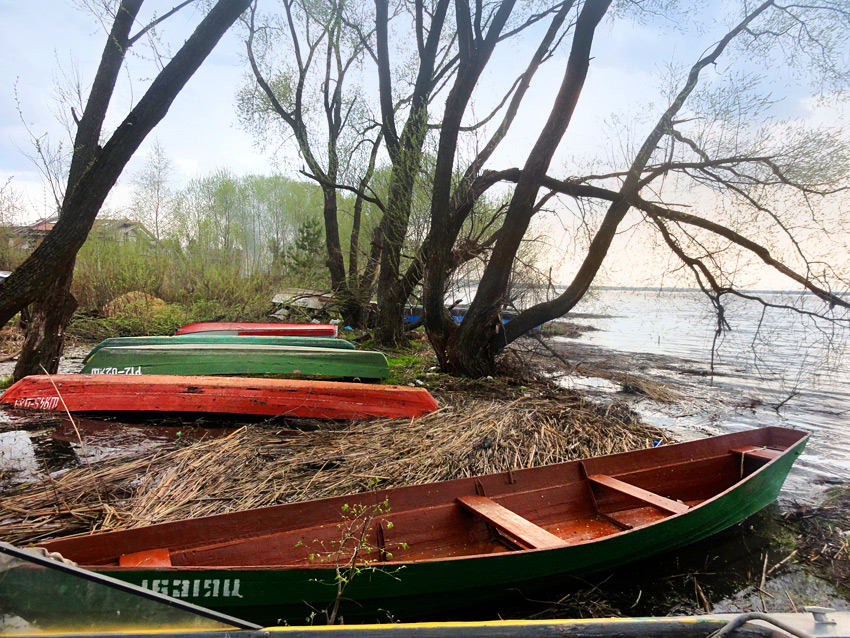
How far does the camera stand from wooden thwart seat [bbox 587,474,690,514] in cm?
439

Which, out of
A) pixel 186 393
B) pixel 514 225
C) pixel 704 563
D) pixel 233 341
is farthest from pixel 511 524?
pixel 233 341

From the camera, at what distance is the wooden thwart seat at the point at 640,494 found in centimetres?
439

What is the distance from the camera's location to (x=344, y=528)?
352 cm

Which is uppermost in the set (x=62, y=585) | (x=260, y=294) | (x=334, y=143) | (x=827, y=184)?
(x=334, y=143)

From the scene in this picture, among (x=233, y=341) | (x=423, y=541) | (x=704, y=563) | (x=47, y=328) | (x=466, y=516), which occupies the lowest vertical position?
(x=704, y=563)

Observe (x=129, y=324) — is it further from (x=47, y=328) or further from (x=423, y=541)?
(x=423, y=541)

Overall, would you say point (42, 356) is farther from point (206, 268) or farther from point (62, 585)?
point (206, 268)

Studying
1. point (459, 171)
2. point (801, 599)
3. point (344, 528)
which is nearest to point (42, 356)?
point (344, 528)

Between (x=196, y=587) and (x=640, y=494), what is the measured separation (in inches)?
145

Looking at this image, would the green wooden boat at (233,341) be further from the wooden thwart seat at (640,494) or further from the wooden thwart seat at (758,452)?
the wooden thwart seat at (758,452)

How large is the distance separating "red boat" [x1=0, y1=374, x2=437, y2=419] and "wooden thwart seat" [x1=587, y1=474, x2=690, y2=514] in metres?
2.48

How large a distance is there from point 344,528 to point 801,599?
3644 millimetres

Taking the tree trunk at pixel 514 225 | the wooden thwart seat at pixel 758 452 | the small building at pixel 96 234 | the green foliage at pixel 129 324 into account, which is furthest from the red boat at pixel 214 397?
the small building at pixel 96 234

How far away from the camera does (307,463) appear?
5.09 metres
